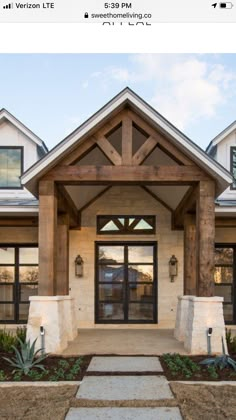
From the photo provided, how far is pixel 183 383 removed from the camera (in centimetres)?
599

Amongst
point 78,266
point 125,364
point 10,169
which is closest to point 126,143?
point 125,364

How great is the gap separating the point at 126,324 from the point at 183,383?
618cm

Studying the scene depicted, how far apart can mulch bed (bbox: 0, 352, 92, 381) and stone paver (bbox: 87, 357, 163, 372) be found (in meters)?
0.18

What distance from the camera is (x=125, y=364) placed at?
23.4 feet

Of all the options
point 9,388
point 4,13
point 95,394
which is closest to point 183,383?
point 95,394

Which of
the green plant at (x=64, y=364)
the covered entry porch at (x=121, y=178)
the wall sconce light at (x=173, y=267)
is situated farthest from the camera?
the wall sconce light at (x=173, y=267)

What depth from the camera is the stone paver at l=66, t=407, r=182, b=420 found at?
4.72 metres

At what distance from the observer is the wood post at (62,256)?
10500mm

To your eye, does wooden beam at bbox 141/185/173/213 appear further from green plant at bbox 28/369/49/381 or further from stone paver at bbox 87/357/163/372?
green plant at bbox 28/369/49/381

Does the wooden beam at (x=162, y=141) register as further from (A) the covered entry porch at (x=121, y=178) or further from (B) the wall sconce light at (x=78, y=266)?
(B) the wall sconce light at (x=78, y=266)

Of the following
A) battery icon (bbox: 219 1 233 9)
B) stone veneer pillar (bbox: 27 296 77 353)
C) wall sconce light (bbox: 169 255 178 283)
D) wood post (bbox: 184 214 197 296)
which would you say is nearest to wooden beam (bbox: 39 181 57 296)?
stone veneer pillar (bbox: 27 296 77 353)

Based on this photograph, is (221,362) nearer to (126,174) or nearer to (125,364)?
(125,364)

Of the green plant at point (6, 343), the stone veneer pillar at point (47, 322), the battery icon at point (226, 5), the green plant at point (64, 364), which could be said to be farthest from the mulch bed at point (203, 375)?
the battery icon at point (226, 5)

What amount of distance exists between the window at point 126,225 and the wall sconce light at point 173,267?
960mm
